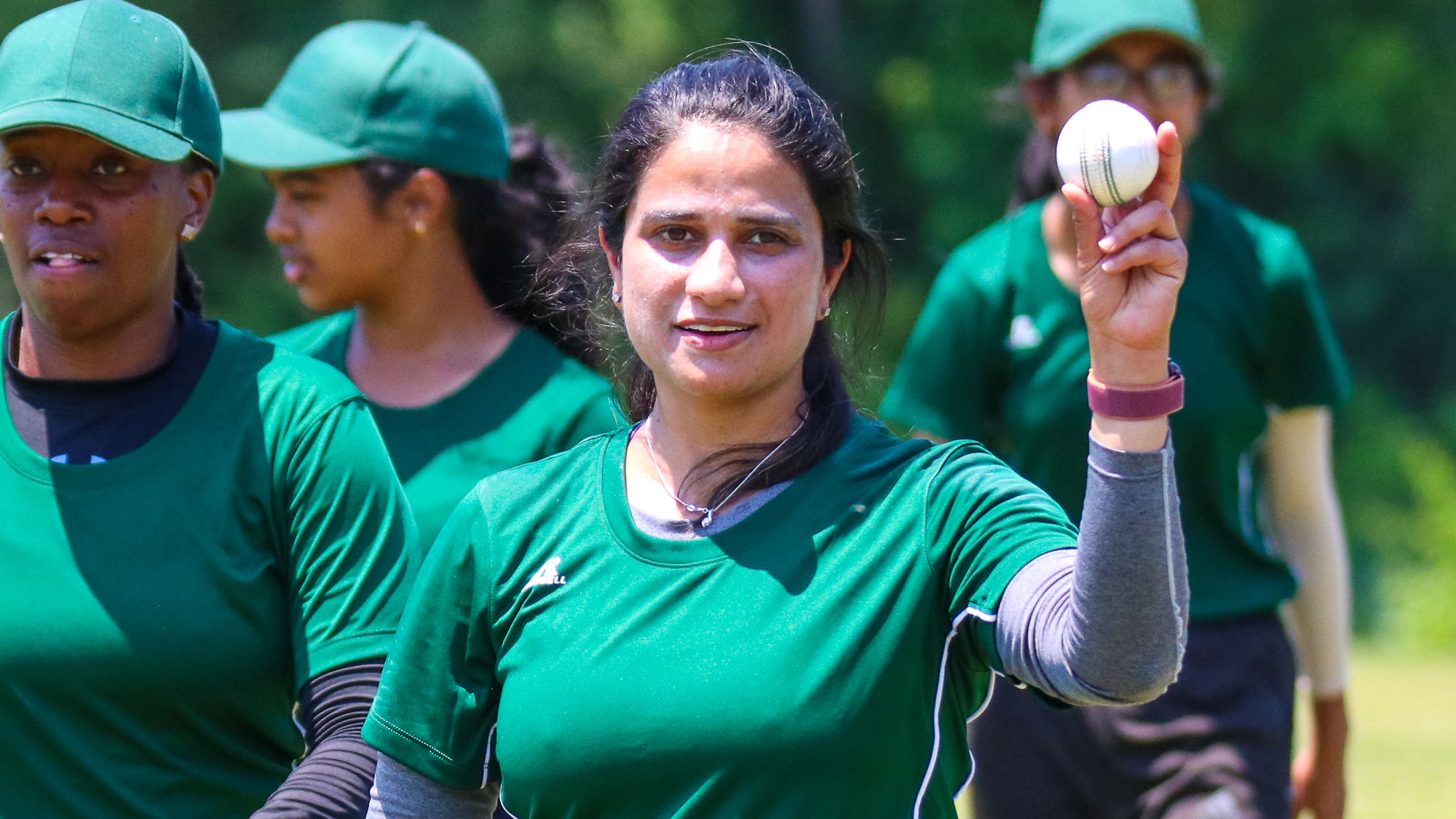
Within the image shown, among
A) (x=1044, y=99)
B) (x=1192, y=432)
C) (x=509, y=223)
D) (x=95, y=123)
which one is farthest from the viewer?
(x=1044, y=99)

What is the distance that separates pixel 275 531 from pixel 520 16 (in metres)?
17.8

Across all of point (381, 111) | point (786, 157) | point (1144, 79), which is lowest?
point (786, 157)

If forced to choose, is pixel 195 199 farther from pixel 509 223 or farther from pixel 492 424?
pixel 509 223

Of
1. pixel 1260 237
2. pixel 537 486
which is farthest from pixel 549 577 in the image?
pixel 1260 237

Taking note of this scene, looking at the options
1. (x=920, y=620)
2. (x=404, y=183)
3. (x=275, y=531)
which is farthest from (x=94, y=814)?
(x=404, y=183)

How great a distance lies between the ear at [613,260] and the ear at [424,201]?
57.7 inches

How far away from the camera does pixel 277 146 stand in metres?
4.14

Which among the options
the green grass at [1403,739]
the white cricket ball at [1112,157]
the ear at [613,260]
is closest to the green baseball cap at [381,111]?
the ear at [613,260]

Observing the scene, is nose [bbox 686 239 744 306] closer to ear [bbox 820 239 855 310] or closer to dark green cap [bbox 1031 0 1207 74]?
ear [bbox 820 239 855 310]

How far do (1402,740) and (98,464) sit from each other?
8.66 metres

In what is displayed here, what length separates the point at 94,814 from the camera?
2701mm

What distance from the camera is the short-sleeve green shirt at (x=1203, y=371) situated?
416cm

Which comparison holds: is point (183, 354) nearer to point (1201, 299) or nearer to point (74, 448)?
point (74, 448)

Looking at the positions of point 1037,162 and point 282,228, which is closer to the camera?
point 282,228
